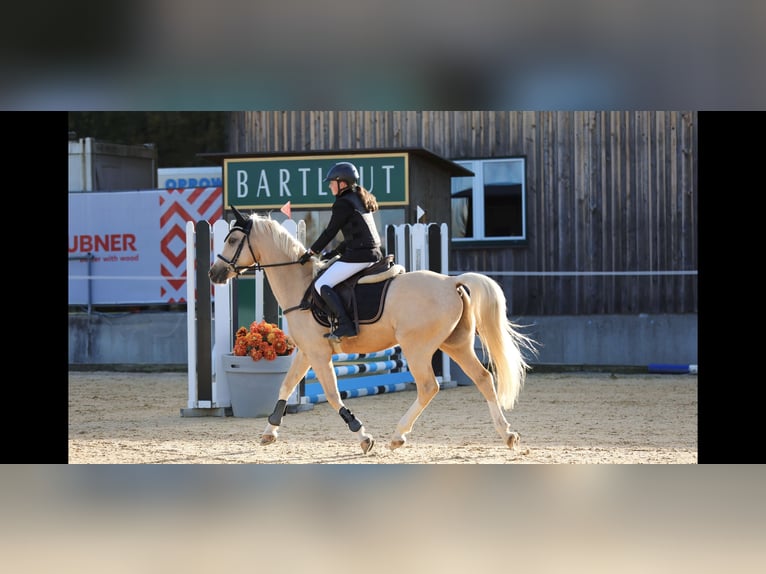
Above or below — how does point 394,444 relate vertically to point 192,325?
below

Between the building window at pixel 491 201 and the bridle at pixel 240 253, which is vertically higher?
the building window at pixel 491 201

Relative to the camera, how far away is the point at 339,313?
25.9 ft

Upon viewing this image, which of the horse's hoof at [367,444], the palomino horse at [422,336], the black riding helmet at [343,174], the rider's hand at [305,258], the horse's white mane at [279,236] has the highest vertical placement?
the black riding helmet at [343,174]

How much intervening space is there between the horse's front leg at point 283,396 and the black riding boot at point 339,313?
39 centimetres

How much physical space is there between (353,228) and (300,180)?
523 cm

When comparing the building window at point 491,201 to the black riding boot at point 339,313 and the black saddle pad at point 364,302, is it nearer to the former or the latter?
the black saddle pad at point 364,302

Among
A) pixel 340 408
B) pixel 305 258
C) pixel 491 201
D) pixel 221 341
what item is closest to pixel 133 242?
pixel 491 201

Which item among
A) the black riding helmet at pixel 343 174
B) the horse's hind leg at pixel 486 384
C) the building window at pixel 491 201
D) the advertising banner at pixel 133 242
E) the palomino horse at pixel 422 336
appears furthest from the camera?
the building window at pixel 491 201

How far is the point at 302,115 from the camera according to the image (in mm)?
17812

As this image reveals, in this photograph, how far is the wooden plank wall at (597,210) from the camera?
16312mm

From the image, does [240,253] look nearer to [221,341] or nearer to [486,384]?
[486,384]

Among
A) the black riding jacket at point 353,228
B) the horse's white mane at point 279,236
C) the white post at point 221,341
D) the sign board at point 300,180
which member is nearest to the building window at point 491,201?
the sign board at point 300,180
